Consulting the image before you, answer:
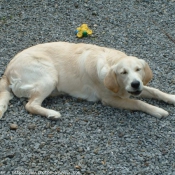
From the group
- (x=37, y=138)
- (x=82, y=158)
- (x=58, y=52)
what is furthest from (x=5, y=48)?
(x=82, y=158)

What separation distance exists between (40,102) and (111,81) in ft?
3.24

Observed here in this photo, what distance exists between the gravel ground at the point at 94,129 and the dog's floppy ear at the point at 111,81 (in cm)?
35

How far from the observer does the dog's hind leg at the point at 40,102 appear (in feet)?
15.2

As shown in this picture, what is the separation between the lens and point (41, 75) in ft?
16.4

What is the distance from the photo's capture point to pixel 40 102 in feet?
16.0

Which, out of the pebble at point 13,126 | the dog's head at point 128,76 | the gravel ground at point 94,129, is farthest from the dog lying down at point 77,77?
the pebble at point 13,126

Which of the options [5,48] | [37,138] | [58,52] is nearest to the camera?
[37,138]

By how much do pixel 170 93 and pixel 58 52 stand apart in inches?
66.9

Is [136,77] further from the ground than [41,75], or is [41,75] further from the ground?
[136,77]

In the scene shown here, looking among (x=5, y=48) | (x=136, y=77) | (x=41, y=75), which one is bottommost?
(x=5, y=48)

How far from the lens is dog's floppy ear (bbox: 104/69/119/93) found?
463cm

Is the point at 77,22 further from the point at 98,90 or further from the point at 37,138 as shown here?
the point at 37,138

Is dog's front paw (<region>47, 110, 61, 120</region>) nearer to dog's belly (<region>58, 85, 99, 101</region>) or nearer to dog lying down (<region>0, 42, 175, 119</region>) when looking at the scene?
dog lying down (<region>0, 42, 175, 119</region>)

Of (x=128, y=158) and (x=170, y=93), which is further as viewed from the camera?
(x=170, y=93)
